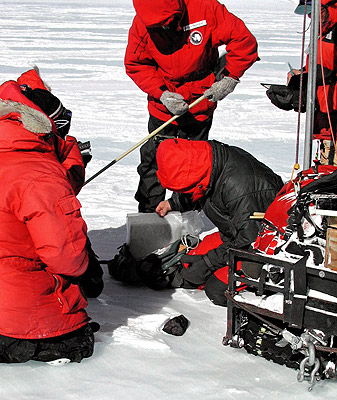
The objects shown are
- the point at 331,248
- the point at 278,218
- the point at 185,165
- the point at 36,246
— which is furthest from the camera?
the point at 185,165

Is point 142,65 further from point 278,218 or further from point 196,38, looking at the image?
point 278,218

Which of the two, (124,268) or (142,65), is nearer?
(124,268)

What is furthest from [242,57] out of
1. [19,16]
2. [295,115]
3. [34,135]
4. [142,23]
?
[19,16]

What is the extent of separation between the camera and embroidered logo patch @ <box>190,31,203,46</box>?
4.22 meters

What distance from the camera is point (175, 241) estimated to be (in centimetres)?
396

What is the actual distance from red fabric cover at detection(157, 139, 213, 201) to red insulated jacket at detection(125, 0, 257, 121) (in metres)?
1.13

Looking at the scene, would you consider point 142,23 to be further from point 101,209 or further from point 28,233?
point 28,233

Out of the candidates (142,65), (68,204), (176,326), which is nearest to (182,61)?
(142,65)

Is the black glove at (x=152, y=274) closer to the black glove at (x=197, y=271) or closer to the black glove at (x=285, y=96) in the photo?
the black glove at (x=197, y=271)

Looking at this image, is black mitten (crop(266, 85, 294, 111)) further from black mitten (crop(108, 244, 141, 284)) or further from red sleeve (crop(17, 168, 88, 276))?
red sleeve (crop(17, 168, 88, 276))

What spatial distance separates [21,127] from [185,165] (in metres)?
1.03

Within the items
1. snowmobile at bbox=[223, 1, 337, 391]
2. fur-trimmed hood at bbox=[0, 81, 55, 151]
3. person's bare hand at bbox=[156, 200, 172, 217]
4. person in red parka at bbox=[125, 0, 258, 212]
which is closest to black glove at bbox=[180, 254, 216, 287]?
person's bare hand at bbox=[156, 200, 172, 217]

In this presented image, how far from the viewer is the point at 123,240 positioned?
4.57 m

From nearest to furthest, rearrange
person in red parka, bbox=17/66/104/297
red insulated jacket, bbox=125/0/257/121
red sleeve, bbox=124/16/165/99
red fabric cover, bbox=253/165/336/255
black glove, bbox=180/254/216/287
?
red fabric cover, bbox=253/165/336/255
person in red parka, bbox=17/66/104/297
black glove, bbox=180/254/216/287
red insulated jacket, bbox=125/0/257/121
red sleeve, bbox=124/16/165/99
